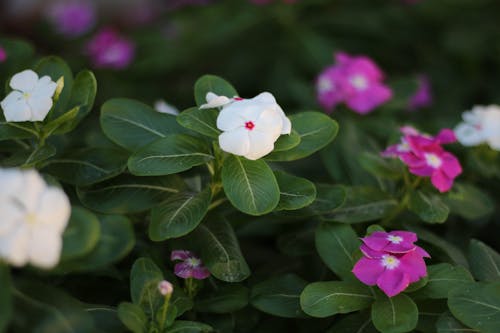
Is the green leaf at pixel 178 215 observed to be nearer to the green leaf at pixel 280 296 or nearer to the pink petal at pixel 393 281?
the green leaf at pixel 280 296

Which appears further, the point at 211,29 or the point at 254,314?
the point at 211,29

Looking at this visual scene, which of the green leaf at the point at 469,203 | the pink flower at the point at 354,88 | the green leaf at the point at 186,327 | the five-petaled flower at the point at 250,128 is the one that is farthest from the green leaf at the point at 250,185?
the pink flower at the point at 354,88

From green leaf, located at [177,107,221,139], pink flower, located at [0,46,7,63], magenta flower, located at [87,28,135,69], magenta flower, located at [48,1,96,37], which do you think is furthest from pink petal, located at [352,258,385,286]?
magenta flower, located at [48,1,96,37]

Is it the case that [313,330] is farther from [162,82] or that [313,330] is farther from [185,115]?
[162,82]

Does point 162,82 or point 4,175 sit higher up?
point 4,175

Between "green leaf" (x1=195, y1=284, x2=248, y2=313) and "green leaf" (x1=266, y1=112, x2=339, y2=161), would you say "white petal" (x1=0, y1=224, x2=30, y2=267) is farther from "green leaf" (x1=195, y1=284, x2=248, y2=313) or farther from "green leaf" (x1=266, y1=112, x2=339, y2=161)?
"green leaf" (x1=266, y1=112, x2=339, y2=161)

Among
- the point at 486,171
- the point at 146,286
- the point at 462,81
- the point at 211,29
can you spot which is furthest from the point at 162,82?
the point at 146,286

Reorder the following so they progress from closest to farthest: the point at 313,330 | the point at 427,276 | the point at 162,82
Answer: the point at 427,276 → the point at 313,330 → the point at 162,82
